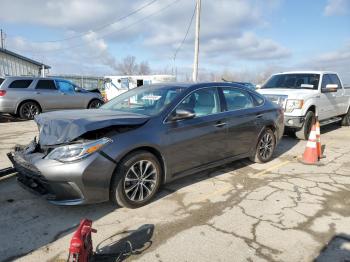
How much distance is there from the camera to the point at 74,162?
3.57 m

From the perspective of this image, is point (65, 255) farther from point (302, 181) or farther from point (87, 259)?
point (302, 181)

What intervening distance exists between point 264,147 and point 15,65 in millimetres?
29545

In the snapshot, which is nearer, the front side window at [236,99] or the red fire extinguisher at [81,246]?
the red fire extinguisher at [81,246]

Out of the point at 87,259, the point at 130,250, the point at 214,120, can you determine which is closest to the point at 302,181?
the point at 214,120

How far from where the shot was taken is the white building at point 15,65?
2668 centimetres

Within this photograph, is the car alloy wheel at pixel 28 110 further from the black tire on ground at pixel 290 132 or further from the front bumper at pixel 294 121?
the front bumper at pixel 294 121

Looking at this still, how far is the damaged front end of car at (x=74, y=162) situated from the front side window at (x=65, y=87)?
10306 mm

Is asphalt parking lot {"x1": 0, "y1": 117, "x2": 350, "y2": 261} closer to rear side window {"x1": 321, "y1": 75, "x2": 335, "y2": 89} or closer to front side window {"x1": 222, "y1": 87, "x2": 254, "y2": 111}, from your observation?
front side window {"x1": 222, "y1": 87, "x2": 254, "y2": 111}

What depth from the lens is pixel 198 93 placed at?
498 cm

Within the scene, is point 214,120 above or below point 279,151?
above

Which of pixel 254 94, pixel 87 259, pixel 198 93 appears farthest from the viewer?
pixel 254 94

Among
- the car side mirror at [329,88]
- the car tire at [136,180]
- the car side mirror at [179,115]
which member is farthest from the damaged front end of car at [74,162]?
the car side mirror at [329,88]

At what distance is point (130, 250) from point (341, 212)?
2.79 meters

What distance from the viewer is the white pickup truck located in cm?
841
